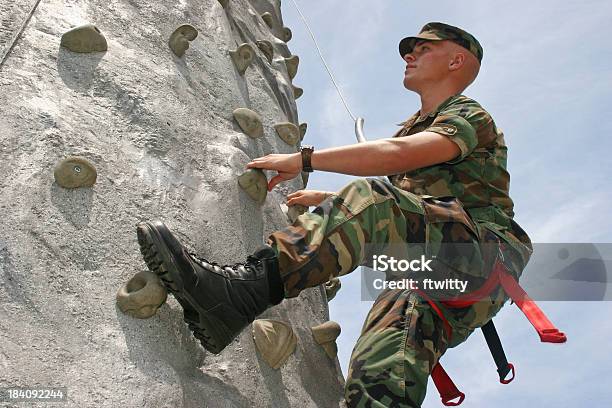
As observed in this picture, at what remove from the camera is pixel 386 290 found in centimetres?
334

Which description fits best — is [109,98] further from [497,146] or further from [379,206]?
[497,146]

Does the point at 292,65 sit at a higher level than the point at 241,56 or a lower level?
lower

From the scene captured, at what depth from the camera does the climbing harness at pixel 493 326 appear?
269cm

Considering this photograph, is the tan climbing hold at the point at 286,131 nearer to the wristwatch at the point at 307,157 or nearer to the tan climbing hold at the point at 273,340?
the wristwatch at the point at 307,157

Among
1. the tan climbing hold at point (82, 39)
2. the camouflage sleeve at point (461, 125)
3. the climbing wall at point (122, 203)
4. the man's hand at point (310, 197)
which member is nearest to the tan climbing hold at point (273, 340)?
the climbing wall at point (122, 203)

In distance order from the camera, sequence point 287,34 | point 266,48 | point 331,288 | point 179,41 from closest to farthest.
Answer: point 179,41 → point 331,288 → point 266,48 → point 287,34

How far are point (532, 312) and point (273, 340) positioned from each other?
0.89 m

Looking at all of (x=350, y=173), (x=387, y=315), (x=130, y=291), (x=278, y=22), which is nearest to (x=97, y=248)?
(x=130, y=291)

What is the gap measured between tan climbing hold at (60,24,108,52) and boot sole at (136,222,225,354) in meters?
1.09

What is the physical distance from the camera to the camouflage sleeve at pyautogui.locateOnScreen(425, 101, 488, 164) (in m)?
2.96

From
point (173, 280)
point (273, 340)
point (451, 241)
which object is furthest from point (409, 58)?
point (173, 280)

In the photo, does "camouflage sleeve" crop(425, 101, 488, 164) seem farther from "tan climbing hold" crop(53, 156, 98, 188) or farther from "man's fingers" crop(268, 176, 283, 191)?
"tan climbing hold" crop(53, 156, 98, 188)

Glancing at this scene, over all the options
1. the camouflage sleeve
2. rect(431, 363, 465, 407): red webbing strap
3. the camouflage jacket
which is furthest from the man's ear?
rect(431, 363, 465, 407): red webbing strap

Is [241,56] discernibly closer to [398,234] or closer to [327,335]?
[327,335]
